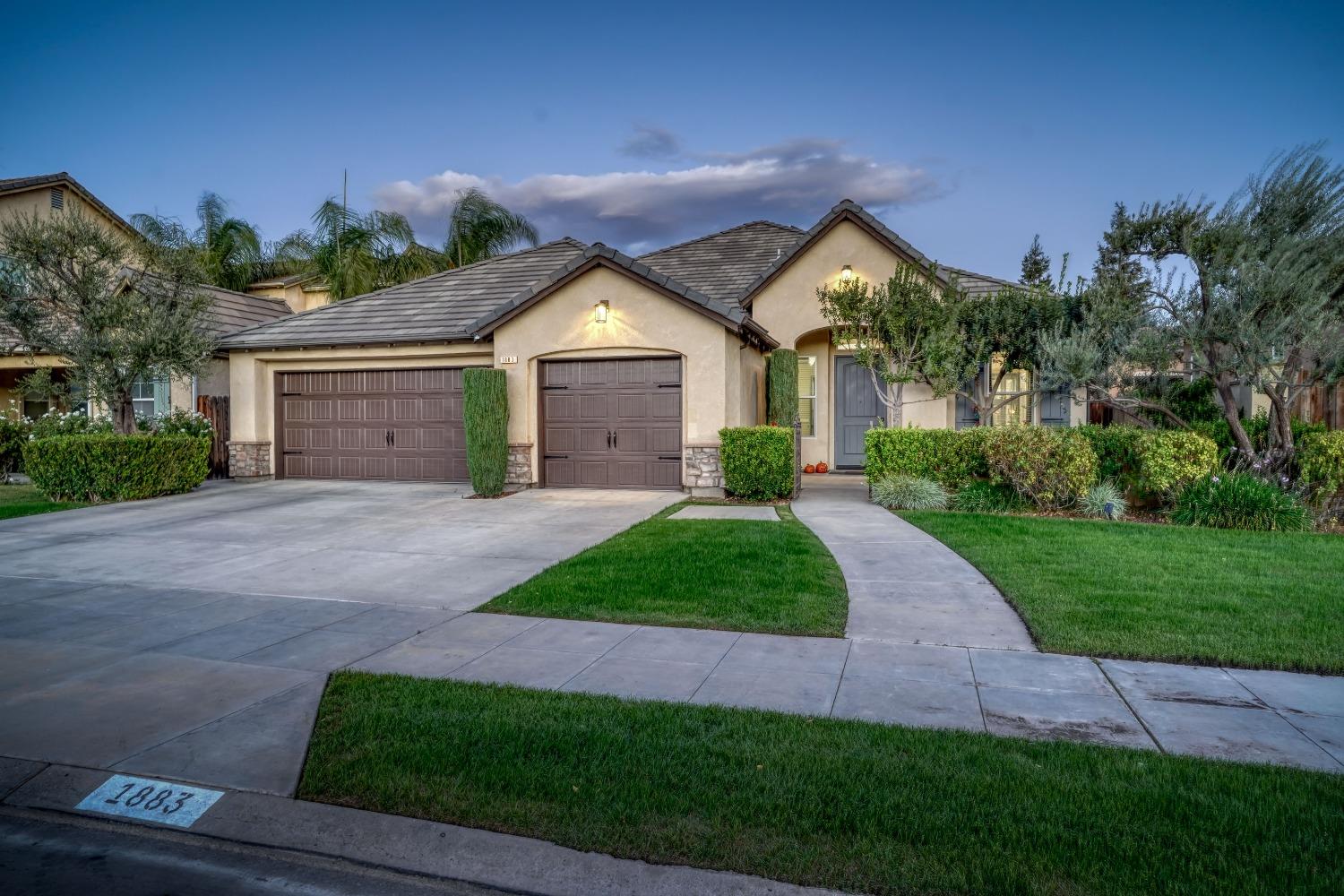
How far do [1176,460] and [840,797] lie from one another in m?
→ 9.79

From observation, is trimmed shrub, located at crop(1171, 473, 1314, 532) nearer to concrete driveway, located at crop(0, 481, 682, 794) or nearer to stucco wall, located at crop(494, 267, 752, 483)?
stucco wall, located at crop(494, 267, 752, 483)

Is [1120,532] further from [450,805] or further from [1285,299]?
[450,805]

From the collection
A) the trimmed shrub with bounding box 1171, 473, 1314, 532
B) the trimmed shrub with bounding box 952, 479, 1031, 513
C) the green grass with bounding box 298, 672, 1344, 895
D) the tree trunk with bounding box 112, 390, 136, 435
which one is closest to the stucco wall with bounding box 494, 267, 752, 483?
the trimmed shrub with bounding box 952, 479, 1031, 513

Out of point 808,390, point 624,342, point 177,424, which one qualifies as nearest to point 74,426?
point 177,424

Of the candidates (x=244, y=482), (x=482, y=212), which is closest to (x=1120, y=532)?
(x=244, y=482)

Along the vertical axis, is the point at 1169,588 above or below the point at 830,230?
below

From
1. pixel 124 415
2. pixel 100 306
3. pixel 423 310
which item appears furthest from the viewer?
pixel 423 310

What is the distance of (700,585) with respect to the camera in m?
7.16

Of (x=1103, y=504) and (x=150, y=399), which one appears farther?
(x=150, y=399)

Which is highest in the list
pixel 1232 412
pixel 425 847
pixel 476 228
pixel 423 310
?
pixel 476 228

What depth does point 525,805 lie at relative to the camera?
335cm

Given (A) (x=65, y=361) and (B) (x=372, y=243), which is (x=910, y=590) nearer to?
(A) (x=65, y=361)

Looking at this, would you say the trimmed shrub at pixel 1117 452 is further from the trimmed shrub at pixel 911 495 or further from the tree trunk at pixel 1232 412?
the trimmed shrub at pixel 911 495

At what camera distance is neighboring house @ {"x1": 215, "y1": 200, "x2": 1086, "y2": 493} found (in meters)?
14.1
